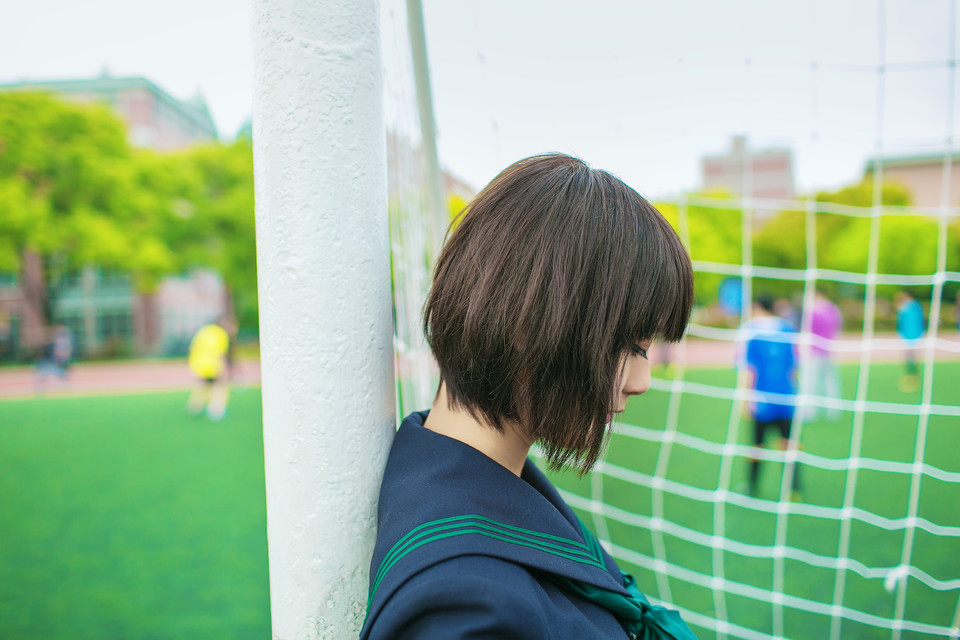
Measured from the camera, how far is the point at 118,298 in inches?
1105

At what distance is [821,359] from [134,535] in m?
7.84

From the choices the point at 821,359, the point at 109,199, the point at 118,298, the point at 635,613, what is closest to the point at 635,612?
the point at 635,613

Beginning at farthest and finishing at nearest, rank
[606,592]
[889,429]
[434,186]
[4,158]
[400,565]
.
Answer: [4,158] → [889,429] → [434,186] → [606,592] → [400,565]

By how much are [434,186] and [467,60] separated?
630mm

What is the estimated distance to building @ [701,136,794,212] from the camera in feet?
9.86

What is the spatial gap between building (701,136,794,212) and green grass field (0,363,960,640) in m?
2.11

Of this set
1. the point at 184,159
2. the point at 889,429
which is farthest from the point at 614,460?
the point at 184,159

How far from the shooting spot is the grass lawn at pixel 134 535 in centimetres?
311

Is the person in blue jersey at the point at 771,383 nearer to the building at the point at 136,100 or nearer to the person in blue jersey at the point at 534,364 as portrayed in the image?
the person in blue jersey at the point at 534,364

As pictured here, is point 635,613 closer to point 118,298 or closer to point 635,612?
point 635,612

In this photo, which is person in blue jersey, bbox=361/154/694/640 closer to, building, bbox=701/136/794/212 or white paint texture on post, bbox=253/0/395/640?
white paint texture on post, bbox=253/0/395/640

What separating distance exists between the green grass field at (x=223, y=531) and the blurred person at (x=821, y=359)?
0.38 m

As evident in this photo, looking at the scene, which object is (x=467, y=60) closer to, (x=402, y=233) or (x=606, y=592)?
(x=402, y=233)

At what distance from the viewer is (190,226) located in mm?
23688
